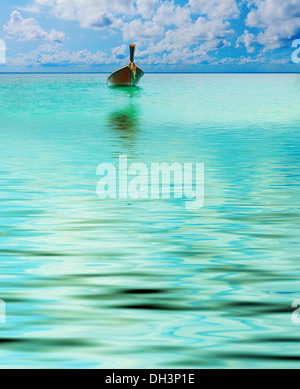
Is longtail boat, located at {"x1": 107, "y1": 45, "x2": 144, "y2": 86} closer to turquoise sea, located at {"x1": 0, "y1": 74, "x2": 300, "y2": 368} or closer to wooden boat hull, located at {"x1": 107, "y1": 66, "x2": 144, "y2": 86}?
wooden boat hull, located at {"x1": 107, "y1": 66, "x2": 144, "y2": 86}

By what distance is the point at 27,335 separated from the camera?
20.4 feet

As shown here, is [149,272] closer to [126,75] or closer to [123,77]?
[126,75]

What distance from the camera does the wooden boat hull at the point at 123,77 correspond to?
3769 inches

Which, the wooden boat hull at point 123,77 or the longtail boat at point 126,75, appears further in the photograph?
the wooden boat hull at point 123,77

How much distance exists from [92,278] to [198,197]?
5.45 meters

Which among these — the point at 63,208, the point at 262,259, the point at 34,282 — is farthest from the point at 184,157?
the point at 34,282

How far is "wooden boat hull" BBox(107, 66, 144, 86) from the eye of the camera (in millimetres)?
95731

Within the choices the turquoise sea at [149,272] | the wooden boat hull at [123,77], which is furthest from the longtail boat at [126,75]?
the turquoise sea at [149,272]

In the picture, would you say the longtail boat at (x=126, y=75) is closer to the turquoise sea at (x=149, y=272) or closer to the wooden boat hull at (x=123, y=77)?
the wooden boat hull at (x=123, y=77)

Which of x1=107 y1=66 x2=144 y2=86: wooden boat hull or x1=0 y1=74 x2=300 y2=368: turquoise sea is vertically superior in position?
x1=107 y1=66 x2=144 y2=86: wooden boat hull

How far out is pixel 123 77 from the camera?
97.7 metres

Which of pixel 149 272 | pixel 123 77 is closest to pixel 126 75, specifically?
pixel 123 77

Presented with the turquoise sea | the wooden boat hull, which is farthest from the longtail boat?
the turquoise sea
